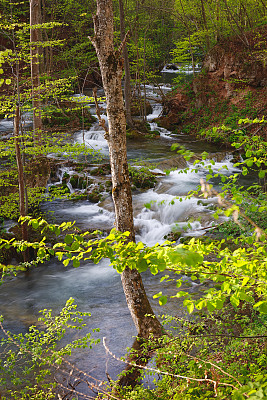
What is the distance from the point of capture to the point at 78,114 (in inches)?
824

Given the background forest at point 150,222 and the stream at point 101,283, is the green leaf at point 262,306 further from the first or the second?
the stream at point 101,283

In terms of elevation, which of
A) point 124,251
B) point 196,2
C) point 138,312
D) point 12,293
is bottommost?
point 12,293

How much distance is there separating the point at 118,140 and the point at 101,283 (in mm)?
4789

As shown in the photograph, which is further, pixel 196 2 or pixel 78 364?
pixel 196 2

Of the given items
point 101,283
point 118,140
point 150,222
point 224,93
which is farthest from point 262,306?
point 224,93

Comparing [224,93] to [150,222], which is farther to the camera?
[224,93]

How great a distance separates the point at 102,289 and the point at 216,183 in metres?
7.27

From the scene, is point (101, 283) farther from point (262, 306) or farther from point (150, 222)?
point (262, 306)

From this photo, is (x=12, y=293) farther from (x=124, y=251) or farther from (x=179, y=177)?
(x=179, y=177)

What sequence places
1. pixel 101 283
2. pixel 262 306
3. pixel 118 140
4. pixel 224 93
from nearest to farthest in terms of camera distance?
pixel 262 306, pixel 118 140, pixel 101 283, pixel 224 93

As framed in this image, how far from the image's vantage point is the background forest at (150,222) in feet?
7.84

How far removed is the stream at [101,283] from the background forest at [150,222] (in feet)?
0.21

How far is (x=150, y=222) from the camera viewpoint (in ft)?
33.6

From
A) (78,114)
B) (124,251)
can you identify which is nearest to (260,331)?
(124,251)
